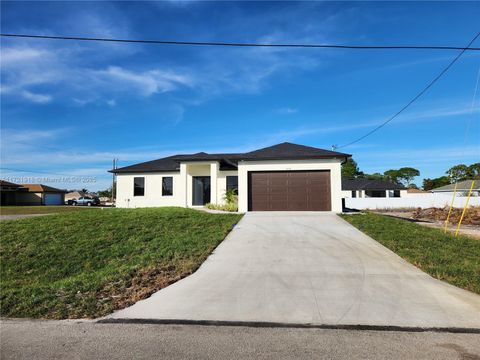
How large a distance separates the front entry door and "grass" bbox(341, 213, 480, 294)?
11.9 meters

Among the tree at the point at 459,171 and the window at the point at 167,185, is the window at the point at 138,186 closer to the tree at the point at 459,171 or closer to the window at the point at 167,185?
the window at the point at 167,185

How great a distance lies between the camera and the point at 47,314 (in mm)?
4992

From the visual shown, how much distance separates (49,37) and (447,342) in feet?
32.9

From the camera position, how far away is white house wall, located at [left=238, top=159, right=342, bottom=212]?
56.1 feet

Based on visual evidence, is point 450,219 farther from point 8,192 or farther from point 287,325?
point 8,192

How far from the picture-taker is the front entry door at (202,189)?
74.1 ft

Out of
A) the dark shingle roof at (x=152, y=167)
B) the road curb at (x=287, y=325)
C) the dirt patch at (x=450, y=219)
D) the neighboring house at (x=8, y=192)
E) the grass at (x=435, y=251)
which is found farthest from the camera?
the neighboring house at (x=8, y=192)

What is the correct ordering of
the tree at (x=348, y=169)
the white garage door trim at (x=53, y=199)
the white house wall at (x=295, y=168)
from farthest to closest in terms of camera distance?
the tree at (x=348, y=169), the white garage door trim at (x=53, y=199), the white house wall at (x=295, y=168)

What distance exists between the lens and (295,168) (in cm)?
1748

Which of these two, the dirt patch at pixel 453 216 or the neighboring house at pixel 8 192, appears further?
the neighboring house at pixel 8 192

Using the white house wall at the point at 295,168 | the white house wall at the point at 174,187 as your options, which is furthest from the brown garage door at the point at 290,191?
the white house wall at the point at 174,187

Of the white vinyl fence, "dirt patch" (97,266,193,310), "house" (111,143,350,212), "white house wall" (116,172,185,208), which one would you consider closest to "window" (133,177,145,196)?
"white house wall" (116,172,185,208)

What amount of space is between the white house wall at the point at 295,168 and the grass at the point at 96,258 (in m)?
2.92

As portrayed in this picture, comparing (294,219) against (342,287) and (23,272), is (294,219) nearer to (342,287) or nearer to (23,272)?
(342,287)
